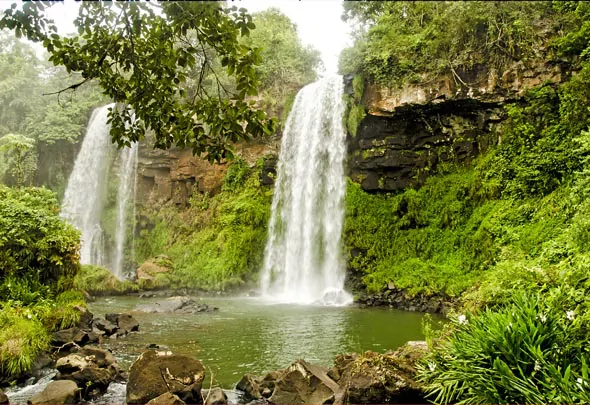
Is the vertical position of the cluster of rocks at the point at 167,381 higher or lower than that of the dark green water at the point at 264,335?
higher

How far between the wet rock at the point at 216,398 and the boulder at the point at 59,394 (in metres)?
1.81

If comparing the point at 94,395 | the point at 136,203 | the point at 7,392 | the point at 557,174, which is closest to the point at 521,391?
the point at 94,395

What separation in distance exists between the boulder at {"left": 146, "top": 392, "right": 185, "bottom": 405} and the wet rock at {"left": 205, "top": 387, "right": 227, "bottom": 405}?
0.44m

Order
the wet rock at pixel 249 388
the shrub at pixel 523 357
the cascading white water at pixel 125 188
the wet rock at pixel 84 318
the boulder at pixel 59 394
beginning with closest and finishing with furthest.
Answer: the shrub at pixel 523 357, the boulder at pixel 59 394, the wet rock at pixel 249 388, the wet rock at pixel 84 318, the cascading white water at pixel 125 188

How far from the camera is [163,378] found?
6199 mm

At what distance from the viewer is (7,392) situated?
666 centimetres

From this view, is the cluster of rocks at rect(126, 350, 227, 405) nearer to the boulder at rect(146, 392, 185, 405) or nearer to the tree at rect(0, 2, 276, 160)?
the boulder at rect(146, 392, 185, 405)

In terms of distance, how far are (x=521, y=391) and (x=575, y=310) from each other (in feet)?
4.10

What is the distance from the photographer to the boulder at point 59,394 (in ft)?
19.5

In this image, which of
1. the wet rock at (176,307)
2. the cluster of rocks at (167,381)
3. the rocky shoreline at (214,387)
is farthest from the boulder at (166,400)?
the wet rock at (176,307)

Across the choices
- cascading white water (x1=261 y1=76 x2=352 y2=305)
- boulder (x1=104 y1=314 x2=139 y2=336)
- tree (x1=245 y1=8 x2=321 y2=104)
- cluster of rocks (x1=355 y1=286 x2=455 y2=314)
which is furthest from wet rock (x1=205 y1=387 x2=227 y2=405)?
tree (x1=245 y1=8 x2=321 y2=104)

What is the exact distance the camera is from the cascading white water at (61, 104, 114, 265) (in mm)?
25578

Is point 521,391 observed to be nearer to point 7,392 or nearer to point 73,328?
point 7,392

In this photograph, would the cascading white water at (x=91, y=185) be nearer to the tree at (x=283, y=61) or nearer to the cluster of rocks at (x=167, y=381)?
the tree at (x=283, y=61)
